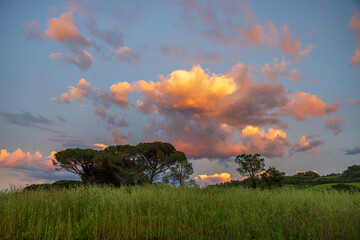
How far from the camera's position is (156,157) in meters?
35.4

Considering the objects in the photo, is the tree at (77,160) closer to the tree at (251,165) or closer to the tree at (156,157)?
the tree at (156,157)

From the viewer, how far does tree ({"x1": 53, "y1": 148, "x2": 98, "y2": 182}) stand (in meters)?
34.8

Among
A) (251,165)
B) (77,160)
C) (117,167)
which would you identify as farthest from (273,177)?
(77,160)

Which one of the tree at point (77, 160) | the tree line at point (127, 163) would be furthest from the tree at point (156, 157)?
the tree at point (77, 160)

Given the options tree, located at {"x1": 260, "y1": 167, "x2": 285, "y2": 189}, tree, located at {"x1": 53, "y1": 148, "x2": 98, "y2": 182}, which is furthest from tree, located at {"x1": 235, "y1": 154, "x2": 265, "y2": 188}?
tree, located at {"x1": 53, "y1": 148, "x2": 98, "y2": 182}

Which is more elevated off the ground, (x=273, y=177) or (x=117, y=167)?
(x=117, y=167)

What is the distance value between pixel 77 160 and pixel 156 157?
40.5 ft

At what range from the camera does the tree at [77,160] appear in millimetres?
34750

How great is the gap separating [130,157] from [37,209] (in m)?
28.5

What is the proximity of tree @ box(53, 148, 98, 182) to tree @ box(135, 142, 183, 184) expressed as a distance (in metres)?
7.35

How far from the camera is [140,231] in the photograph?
6262 mm

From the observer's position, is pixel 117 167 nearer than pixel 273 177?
No

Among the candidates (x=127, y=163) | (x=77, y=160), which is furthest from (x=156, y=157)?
(x=77, y=160)

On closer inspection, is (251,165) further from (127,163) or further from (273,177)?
(127,163)
